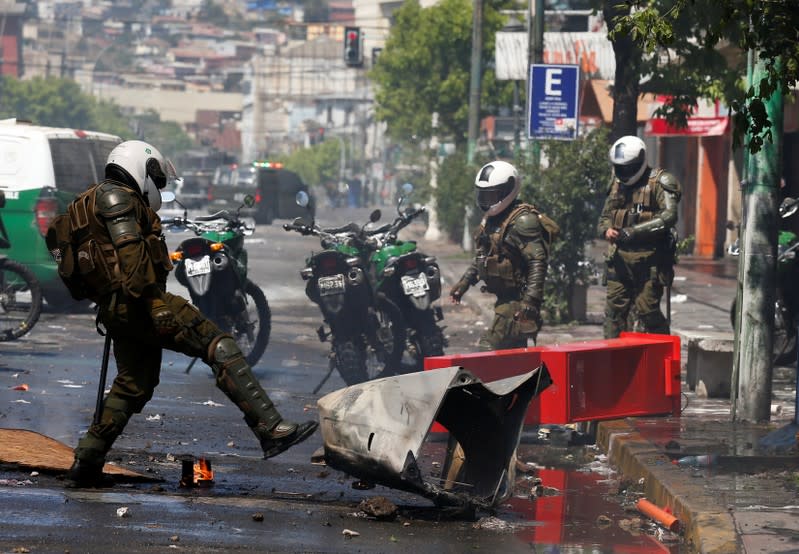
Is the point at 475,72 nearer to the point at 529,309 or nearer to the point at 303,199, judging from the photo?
the point at 303,199

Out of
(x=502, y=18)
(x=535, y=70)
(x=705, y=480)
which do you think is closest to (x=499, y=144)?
(x=502, y=18)

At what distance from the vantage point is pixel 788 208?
40.3ft

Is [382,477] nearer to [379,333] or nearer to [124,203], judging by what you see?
[124,203]

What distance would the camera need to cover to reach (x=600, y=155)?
16.5m

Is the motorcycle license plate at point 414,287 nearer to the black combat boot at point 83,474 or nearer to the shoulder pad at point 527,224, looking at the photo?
the shoulder pad at point 527,224

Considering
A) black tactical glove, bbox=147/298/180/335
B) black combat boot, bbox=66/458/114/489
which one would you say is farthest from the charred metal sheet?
black combat boot, bbox=66/458/114/489

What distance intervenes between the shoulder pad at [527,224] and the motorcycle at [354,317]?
5.01ft

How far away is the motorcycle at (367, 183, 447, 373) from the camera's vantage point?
38.0 feet

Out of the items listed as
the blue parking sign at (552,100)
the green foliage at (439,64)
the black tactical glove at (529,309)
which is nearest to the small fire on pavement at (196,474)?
the black tactical glove at (529,309)

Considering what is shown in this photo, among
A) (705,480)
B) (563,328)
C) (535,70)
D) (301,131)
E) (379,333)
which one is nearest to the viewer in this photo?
(705,480)

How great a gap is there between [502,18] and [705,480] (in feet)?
126

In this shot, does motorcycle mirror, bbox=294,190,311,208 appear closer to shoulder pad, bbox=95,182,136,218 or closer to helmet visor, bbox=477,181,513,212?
helmet visor, bbox=477,181,513,212

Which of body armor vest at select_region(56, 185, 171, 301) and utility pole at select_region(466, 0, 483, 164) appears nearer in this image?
body armor vest at select_region(56, 185, 171, 301)

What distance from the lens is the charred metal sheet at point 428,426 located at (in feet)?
21.7
